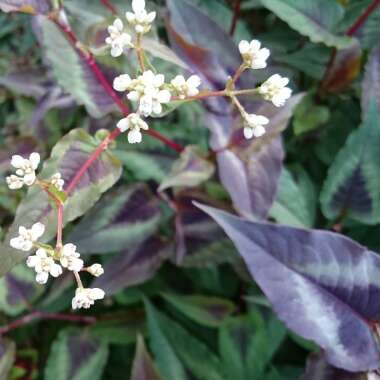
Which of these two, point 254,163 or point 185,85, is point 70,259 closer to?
point 185,85

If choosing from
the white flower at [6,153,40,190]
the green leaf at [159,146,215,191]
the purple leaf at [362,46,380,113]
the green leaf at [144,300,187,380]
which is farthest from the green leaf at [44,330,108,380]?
the purple leaf at [362,46,380,113]

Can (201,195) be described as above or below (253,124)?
below

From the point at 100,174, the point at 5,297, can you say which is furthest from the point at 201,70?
the point at 5,297

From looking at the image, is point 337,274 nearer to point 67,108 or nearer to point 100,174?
point 100,174

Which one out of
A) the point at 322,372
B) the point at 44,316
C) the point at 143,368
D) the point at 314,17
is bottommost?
the point at 44,316

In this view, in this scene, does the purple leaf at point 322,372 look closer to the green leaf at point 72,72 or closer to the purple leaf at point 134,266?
the purple leaf at point 134,266

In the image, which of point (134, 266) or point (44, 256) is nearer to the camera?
point (44, 256)

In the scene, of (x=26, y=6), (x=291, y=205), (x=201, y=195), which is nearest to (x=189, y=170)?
(x=201, y=195)
